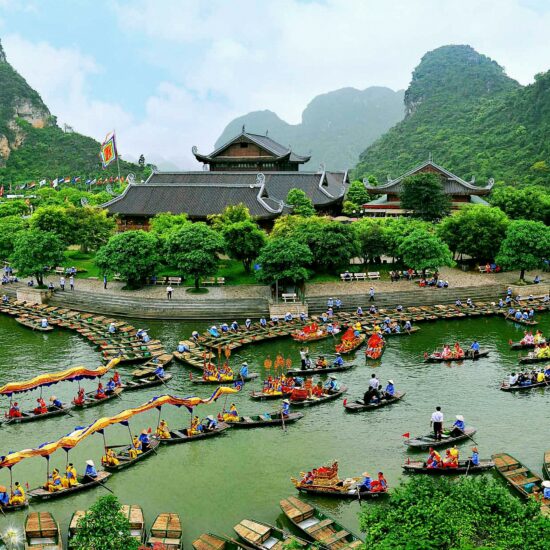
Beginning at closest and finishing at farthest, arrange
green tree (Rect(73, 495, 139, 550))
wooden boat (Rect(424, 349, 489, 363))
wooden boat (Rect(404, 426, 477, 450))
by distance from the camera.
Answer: green tree (Rect(73, 495, 139, 550)), wooden boat (Rect(404, 426, 477, 450)), wooden boat (Rect(424, 349, 489, 363))

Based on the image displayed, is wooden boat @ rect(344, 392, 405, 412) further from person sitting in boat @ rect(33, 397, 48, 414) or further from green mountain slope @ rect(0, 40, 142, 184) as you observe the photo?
green mountain slope @ rect(0, 40, 142, 184)

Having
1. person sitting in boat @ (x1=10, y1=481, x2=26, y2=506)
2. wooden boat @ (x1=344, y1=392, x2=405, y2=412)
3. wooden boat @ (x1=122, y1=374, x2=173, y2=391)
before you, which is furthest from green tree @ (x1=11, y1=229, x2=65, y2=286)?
wooden boat @ (x1=344, y1=392, x2=405, y2=412)

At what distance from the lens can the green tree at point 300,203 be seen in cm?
5966

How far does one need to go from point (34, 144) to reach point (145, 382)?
396 feet

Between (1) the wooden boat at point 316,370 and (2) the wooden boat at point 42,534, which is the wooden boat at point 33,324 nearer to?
(1) the wooden boat at point 316,370

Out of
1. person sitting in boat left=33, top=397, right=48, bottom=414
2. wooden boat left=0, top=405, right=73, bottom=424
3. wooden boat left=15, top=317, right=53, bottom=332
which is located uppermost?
wooden boat left=15, top=317, right=53, bottom=332

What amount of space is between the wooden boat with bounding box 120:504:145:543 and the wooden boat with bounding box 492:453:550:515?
39.6 ft

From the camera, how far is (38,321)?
40406mm

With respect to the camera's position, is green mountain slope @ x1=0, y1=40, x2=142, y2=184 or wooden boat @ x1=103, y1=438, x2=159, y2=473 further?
green mountain slope @ x1=0, y1=40, x2=142, y2=184

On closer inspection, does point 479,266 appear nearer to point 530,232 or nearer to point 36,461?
point 530,232

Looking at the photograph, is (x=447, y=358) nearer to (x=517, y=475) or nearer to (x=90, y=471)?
(x=517, y=475)

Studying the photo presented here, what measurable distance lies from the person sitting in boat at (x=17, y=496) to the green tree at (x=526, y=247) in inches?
1500

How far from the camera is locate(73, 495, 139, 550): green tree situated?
14.4m

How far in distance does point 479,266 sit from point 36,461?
131 ft
